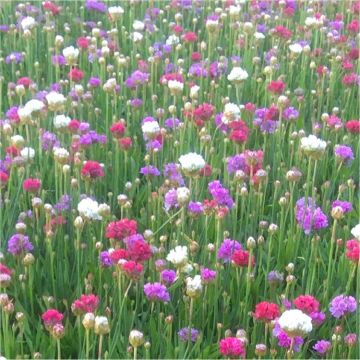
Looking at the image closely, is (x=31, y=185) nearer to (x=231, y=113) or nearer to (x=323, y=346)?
(x=231, y=113)

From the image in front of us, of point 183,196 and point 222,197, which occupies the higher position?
point 183,196

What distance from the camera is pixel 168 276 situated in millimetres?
2410

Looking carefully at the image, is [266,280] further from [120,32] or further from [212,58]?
[120,32]

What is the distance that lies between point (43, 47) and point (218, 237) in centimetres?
254

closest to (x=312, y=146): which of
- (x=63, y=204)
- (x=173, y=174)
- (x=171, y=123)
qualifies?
(x=173, y=174)

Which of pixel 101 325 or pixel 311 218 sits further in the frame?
pixel 311 218

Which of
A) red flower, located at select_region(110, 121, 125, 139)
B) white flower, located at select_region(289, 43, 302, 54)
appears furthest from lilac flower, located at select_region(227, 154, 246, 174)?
white flower, located at select_region(289, 43, 302, 54)

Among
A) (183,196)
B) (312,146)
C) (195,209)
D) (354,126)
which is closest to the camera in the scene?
(183,196)

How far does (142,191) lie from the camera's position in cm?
309

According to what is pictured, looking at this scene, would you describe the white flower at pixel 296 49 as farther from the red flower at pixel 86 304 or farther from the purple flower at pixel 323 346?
the red flower at pixel 86 304

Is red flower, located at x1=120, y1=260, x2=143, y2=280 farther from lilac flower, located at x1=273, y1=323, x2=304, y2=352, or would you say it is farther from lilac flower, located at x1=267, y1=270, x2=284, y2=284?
lilac flower, located at x1=267, y1=270, x2=284, y2=284

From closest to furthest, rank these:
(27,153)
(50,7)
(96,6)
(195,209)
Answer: (195,209) < (27,153) < (50,7) < (96,6)

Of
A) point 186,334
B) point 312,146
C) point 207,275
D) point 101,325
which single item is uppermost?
point 312,146

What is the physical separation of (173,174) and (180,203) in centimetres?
54
